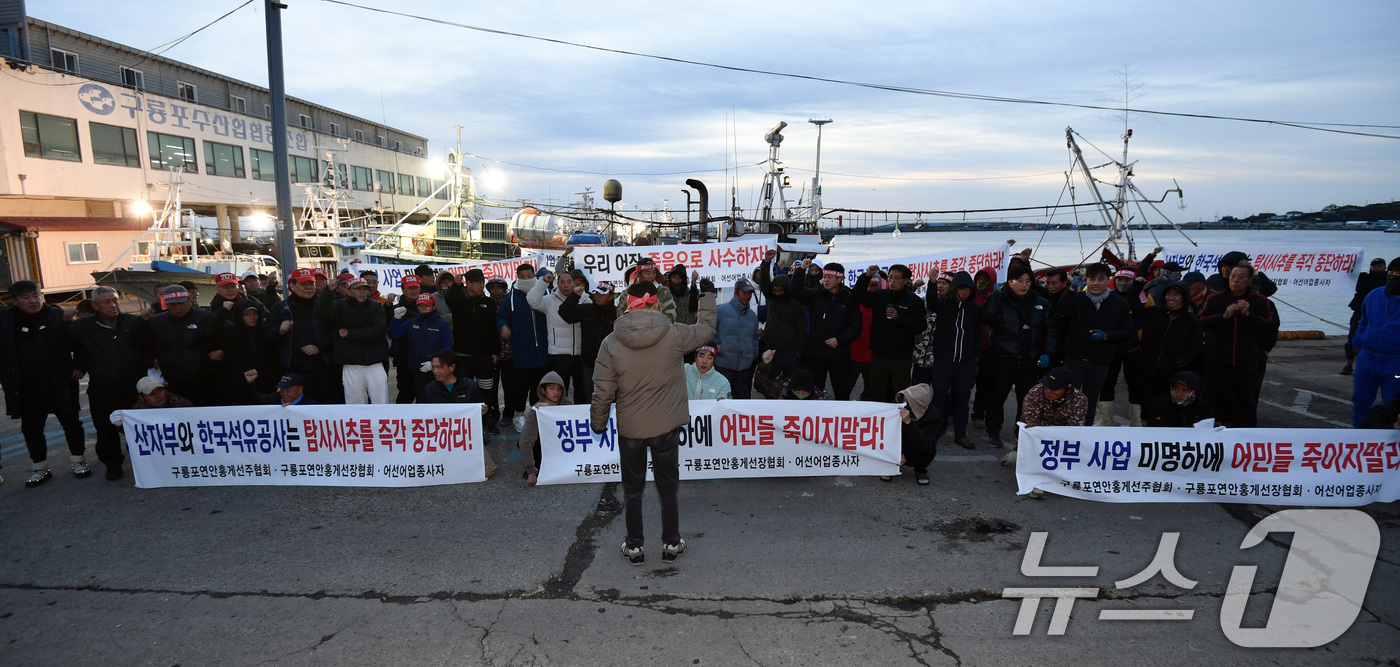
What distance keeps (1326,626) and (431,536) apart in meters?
5.62

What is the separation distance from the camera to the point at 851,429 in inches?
227

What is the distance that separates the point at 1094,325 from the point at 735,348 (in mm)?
3740

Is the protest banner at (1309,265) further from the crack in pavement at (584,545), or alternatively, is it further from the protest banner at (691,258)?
the crack in pavement at (584,545)

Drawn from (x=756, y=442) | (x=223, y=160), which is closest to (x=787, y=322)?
(x=756, y=442)

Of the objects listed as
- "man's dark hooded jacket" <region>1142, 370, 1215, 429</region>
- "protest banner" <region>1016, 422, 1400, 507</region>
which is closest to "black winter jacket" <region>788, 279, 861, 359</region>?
"protest banner" <region>1016, 422, 1400, 507</region>

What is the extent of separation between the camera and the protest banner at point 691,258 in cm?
1130

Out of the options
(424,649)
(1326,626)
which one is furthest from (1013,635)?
(424,649)

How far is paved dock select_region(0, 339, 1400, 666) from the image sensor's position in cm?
344

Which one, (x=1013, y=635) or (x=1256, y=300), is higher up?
(x=1256, y=300)

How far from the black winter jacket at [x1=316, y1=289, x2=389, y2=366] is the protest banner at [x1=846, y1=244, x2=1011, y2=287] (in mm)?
7197

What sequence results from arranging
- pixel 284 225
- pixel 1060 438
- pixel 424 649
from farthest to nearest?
pixel 284 225
pixel 1060 438
pixel 424 649

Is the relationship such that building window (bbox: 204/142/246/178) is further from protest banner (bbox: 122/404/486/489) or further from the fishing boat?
protest banner (bbox: 122/404/486/489)

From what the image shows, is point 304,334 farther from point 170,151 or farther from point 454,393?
point 170,151

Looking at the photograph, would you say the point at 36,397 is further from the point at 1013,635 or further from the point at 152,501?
the point at 1013,635
